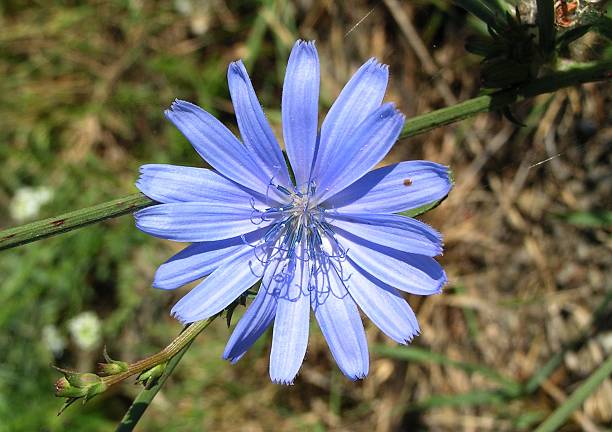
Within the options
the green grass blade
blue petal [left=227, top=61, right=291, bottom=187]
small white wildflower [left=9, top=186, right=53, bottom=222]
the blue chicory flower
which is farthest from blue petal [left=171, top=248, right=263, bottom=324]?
small white wildflower [left=9, top=186, right=53, bottom=222]

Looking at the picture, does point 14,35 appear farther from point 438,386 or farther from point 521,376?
point 521,376

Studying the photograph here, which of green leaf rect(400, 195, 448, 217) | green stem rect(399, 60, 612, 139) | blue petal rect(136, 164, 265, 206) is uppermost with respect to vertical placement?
blue petal rect(136, 164, 265, 206)

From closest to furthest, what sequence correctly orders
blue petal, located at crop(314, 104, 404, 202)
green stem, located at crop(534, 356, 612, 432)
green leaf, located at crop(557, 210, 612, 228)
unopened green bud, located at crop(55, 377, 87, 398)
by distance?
unopened green bud, located at crop(55, 377, 87, 398) < blue petal, located at crop(314, 104, 404, 202) < green stem, located at crop(534, 356, 612, 432) < green leaf, located at crop(557, 210, 612, 228)

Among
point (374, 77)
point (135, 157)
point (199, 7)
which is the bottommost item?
point (374, 77)

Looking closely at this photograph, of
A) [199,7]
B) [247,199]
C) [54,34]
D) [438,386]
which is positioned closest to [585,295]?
[438,386]

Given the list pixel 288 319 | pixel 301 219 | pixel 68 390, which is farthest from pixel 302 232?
pixel 68 390

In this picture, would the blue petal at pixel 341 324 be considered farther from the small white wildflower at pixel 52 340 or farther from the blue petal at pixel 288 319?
the small white wildflower at pixel 52 340

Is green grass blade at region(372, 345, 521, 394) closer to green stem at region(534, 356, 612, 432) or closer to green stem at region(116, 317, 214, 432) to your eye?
green stem at region(534, 356, 612, 432)
